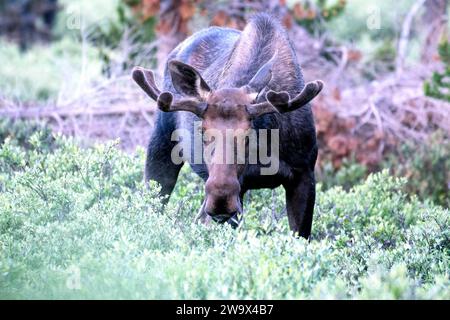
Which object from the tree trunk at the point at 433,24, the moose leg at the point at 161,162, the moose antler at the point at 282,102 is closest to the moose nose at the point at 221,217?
the moose antler at the point at 282,102

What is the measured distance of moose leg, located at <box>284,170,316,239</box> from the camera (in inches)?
285

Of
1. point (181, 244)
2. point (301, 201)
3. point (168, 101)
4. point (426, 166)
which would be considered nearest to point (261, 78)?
point (168, 101)

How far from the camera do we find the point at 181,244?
247 inches

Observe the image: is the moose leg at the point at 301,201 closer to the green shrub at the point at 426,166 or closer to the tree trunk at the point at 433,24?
the green shrub at the point at 426,166

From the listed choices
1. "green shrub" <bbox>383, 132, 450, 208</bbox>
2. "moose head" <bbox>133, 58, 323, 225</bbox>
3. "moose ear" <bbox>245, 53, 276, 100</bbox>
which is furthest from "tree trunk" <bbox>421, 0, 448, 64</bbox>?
"moose head" <bbox>133, 58, 323, 225</bbox>

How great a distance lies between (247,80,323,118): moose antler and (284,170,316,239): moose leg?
2.43ft

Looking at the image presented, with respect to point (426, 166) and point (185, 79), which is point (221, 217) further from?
point (426, 166)

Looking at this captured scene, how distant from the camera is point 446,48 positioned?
440 inches

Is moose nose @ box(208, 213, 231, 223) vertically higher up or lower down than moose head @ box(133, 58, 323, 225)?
lower down

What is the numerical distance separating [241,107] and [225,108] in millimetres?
117

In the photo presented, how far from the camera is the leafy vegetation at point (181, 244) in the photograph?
5480 millimetres

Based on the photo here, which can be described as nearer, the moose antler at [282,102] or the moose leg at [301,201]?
the moose antler at [282,102]

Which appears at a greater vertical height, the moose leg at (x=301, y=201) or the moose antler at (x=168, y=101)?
the moose antler at (x=168, y=101)

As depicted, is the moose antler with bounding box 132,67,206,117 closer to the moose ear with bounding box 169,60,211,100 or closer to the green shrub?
the moose ear with bounding box 169,60,211,100
